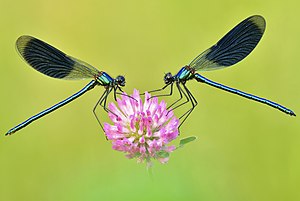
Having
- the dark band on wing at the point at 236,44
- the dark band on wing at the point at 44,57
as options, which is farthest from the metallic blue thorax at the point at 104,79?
the dark band on wing at the point at 236,44

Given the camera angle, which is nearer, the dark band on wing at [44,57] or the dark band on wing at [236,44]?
the dark band on wing at [44,57]

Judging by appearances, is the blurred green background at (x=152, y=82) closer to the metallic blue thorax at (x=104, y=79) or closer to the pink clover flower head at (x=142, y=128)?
the metallic blue thorax at (x=104, y=79)

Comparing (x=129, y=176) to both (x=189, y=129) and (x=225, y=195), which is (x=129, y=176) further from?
(x=189, y=129)

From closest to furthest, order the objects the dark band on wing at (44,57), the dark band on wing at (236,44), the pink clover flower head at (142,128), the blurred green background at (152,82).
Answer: the pink clover flower head at (142,128)
the dark band on wing at (44,57)
the dark band on wing at (236,44)
the blurred green background at (152,82)

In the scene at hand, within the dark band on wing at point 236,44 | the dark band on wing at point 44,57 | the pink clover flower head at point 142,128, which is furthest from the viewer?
the dark band on wing at point 236,44

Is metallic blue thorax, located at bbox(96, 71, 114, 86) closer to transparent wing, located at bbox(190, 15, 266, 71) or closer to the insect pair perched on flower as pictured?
the insect pair perched on flower

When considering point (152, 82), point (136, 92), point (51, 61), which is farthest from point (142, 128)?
point (152, 82)

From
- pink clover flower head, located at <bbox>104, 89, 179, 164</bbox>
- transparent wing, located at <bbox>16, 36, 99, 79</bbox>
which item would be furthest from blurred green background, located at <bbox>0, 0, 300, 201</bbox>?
pink clover flower head, located at <bbox>104, 89, 179, 164</bbox>

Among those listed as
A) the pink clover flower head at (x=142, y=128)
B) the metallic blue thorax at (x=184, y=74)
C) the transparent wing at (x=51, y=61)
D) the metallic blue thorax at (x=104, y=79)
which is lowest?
the pink clover flower head at (x=142, y=128)
